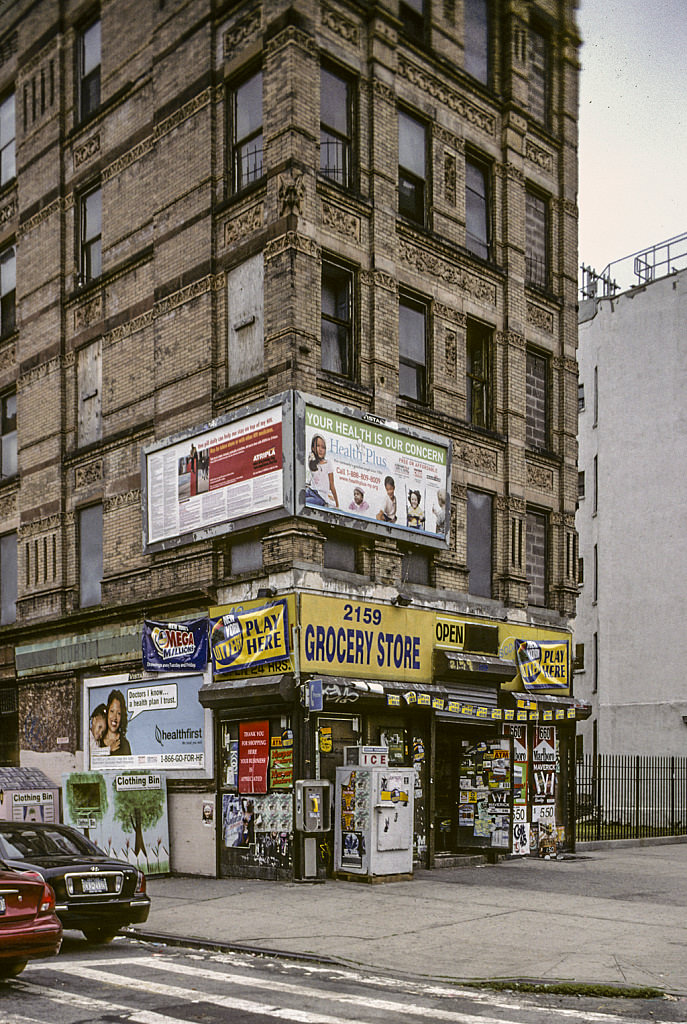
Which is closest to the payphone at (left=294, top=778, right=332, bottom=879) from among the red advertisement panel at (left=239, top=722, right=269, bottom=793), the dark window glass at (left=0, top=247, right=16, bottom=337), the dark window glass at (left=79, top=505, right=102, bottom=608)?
the red advertisement panel at (left=239, top=722, right=269, bottom=793)

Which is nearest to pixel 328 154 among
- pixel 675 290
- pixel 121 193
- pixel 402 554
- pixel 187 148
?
pixel 187 148

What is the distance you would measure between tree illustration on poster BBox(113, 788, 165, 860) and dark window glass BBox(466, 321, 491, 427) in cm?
939

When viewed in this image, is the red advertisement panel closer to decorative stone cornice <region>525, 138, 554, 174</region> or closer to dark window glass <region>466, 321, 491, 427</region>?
dark window glass <region>466, 321, 491, 427</region>

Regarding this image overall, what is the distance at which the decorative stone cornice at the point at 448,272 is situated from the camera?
20.9m

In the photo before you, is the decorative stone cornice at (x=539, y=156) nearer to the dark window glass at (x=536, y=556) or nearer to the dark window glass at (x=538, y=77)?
the dark window glass at (x=538, y=77)

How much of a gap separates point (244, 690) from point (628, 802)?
1264 centimetres

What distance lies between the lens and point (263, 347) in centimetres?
1888

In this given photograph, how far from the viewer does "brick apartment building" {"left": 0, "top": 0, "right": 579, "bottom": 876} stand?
1855 centimetres

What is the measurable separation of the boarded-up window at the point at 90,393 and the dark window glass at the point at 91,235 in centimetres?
161

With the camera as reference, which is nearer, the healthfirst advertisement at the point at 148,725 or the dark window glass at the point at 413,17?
the healthfirst advertisement at the point at 148,725

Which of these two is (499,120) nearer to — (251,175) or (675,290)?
(251,175)

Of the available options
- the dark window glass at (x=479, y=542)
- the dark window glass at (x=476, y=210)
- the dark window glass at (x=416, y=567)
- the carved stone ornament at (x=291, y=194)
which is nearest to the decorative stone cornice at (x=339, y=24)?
the carved stone ornament at (x=291, y=194)

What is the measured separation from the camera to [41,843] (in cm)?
→ 1250

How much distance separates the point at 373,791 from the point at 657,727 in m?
24.8
